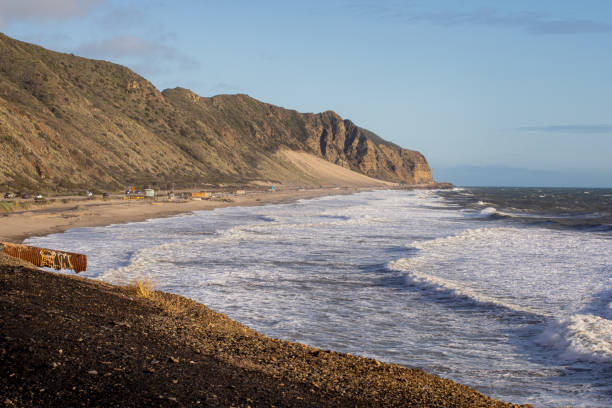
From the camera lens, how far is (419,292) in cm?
1477

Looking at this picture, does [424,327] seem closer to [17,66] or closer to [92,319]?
[92,319]

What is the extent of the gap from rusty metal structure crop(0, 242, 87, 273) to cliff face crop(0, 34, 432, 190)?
40272 mm

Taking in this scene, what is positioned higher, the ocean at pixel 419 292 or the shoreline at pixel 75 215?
the shoreline at pixel 75 215

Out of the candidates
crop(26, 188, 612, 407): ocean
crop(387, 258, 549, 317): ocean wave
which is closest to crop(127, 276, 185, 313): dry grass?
crop(26, 188, 612, 407): ocean

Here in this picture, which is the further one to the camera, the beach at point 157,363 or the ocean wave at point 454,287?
the ocean wave at point 454,287

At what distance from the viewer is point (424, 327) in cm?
1124

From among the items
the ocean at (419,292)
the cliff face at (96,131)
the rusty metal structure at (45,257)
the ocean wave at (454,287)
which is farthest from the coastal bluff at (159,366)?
the cliff face at (96,131)

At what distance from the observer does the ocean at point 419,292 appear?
352 inches

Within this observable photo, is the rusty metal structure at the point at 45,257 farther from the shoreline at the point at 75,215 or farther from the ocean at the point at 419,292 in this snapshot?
the shoreline at the point at 75,215

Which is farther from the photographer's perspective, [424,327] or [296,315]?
[296,315]

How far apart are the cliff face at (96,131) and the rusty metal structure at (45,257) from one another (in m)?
40.3

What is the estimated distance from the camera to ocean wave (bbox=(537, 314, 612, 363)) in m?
9.31

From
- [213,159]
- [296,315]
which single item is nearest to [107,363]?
[296,315]

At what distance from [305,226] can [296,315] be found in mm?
Result: 23462
